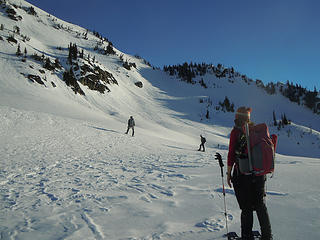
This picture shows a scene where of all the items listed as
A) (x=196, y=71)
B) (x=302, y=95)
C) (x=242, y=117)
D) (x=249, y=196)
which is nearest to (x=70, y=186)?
(x=249, y=196)

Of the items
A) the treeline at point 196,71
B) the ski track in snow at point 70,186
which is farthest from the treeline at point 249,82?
the ski track in snow at point 70,186

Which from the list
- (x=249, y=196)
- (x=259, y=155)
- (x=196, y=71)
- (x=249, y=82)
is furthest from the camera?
(x=196, y=71)

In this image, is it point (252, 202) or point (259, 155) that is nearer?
point (259, 155)

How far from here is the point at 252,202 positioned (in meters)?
2.63

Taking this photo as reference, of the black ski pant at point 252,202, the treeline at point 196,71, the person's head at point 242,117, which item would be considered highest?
the treeline at point 196,71

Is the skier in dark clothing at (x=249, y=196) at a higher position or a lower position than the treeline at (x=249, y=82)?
lower

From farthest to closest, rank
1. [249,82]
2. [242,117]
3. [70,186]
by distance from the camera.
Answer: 1. [249,82]
2. [70,186]
3. [242,117]

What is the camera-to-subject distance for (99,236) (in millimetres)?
3045

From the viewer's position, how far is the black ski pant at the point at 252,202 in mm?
2566

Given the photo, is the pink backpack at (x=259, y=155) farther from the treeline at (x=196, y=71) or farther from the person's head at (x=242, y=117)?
the treeline at (x=196, y=71)

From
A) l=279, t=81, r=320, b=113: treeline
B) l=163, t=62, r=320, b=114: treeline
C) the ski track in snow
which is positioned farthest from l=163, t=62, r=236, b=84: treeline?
the ski track in snow

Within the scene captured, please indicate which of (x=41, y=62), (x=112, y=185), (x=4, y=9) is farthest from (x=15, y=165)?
(x=4, y=9)

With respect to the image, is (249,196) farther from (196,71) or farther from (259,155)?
(196,71)

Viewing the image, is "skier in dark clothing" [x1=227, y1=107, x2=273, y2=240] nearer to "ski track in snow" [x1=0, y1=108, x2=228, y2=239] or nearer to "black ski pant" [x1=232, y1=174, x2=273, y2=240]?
"black ski pant" [x1=232, y1=174, x2=273, y2=240]
